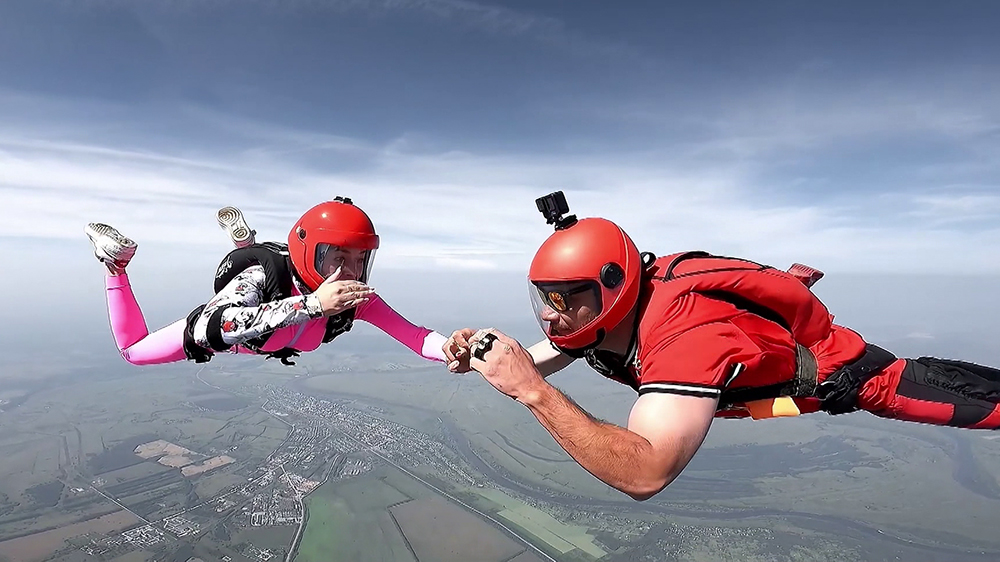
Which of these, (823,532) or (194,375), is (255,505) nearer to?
(823,532)

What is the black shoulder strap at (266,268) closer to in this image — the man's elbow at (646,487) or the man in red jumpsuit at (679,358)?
the man in red jumpsuit at (679,358)

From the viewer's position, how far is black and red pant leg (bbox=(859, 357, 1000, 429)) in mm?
3373

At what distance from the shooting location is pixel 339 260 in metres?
4.07

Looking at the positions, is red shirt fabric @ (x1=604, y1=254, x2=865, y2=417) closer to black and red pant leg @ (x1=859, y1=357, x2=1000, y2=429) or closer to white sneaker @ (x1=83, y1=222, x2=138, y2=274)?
black and red pant leg @ (x1=859, y1=357, x2=1000, y2=429)

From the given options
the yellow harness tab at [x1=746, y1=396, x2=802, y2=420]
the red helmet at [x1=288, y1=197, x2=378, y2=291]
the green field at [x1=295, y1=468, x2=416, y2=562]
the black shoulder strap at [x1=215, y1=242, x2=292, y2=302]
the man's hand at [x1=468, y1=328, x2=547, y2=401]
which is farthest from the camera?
the green field at [x1=295, y1=468, x2=416, y2=562]

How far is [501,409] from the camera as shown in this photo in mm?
58094

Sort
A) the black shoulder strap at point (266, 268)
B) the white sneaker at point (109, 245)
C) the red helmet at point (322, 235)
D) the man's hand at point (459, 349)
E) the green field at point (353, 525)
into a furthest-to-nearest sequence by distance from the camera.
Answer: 1. the green field at point (353, 525)
2. the white sneaker at point (109, 245)
3. the black shoulder strap at point (266, 268)
4. the red helmet at point (322, 235)
5. the man's hand at point (459, 349)

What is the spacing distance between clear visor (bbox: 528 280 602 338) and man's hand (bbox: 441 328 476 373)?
0.59m

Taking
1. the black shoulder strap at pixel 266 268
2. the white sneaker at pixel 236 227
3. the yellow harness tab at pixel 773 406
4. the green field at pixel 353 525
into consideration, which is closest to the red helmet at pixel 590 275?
the yellow harness tab at pixel 773 406

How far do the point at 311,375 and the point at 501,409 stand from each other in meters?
37.1

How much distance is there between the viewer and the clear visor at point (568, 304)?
104 inches

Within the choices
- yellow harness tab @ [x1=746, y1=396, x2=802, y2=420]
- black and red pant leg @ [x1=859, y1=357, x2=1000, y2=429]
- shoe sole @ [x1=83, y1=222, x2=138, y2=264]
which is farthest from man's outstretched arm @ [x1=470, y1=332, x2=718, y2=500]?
shoe sole @ [x1=83, y1=222, x2=138, y2=264]

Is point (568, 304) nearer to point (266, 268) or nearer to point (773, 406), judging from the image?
point (773, 406)

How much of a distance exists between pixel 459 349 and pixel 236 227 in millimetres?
2733
